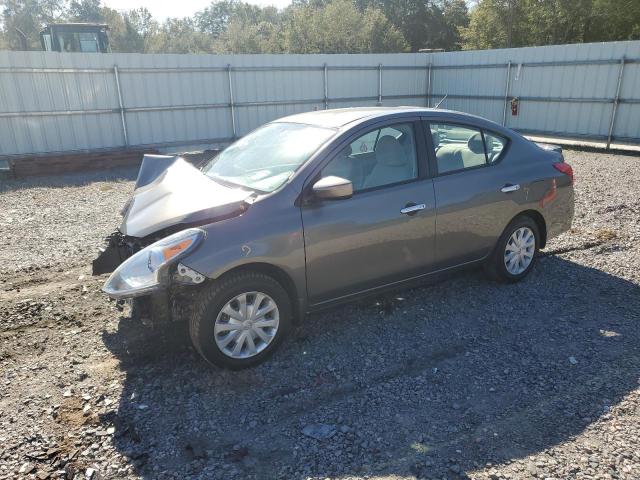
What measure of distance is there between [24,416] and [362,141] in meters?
2.96

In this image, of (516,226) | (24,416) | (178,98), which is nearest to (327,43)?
(178,98)

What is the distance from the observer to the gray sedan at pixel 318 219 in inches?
131

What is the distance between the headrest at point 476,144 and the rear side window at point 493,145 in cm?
7

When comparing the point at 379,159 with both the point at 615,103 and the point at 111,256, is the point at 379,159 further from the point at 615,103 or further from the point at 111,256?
the point at 615,103

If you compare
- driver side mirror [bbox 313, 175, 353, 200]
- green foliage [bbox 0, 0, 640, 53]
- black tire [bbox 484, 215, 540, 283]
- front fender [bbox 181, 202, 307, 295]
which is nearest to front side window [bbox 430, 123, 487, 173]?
black tire [bbox 484, 215, 540, 283]

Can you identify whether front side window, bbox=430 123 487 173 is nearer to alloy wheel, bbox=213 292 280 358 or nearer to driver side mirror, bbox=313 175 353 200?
driver side mirror, bbox=313 175 353 200

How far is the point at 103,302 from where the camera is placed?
4.61 meters

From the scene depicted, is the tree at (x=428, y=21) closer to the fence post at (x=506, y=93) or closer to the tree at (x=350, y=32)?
the tree at (x=350, y=32)

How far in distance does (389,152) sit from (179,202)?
1.71 m

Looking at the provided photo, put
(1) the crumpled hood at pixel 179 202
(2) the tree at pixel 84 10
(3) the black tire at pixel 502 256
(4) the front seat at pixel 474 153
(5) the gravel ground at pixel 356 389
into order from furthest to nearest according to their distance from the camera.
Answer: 1. (2) the tree at pixel 84 10
2. (3) the black tire at pixel 502 256
3. (4) the front seat at pixel 474 153
4. (1) the crumpled hood at pixel 179 202
5. (5) the gravel ground at pixel 356 389

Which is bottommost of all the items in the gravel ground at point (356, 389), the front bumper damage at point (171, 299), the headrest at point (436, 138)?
the gravel ground at point (356, 389)

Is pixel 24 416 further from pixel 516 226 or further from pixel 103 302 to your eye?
pixel 516 226

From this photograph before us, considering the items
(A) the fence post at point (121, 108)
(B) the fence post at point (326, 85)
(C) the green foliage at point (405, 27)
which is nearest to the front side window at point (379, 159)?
(A) the fence post at point (121, 108)

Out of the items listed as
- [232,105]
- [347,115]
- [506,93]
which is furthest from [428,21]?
[347,115]
